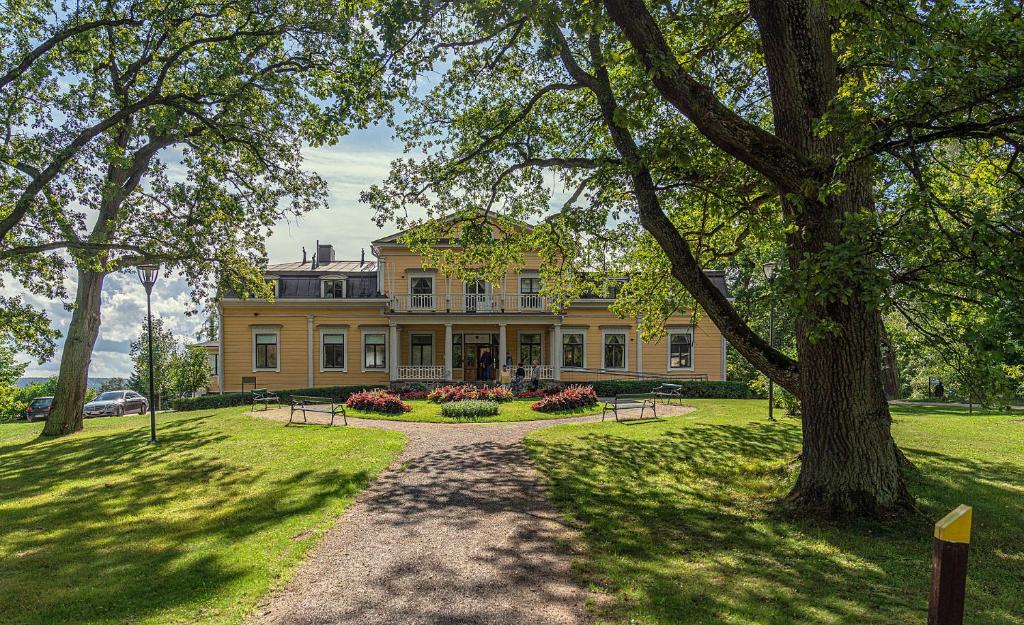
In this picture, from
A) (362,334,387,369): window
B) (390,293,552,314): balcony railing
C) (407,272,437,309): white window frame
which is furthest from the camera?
(362,334,387,369): window

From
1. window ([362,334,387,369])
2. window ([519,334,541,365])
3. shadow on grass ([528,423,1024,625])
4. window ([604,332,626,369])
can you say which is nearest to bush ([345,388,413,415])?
shadow on grass ([528,423,1024,625])

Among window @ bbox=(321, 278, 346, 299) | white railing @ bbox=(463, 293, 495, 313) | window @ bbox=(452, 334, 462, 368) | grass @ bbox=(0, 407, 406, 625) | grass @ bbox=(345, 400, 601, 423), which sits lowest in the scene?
grass @ bbox=(345, 400, 601, 423)

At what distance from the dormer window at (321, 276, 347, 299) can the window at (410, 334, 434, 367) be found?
4426mm

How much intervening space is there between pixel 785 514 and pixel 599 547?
256cm

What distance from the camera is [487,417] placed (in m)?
16.1

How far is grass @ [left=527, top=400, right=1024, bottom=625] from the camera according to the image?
13.1 feet

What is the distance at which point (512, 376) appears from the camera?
1021 inches

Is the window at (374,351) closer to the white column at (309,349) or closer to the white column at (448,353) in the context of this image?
the white column at (309,349)

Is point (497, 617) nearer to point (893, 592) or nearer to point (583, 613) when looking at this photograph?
point (583, 613)

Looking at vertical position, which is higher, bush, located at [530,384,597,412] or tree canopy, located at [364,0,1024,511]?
tree canopy, located at [364,0,1024,511]

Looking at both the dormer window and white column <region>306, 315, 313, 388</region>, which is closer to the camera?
white column <region>306, 315, 313, 388</region>

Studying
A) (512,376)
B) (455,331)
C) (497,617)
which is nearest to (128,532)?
(497,617)

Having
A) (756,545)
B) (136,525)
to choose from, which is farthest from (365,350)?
(756,545)

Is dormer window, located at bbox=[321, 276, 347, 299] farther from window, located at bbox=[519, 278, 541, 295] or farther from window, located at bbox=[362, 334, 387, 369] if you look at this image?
window, located at bbox=[519, 278, 541, 295]
